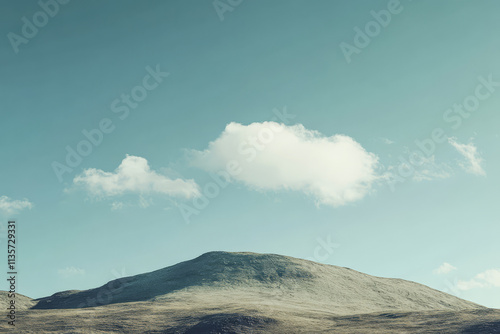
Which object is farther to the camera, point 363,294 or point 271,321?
point 363,294

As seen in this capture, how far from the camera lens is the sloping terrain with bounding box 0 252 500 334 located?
47438 mm

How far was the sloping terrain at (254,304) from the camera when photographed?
156 ft

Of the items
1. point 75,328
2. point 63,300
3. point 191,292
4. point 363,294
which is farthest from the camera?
point 63,300

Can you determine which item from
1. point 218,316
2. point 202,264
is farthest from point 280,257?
point 218,316

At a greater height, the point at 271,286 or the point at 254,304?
the point at 271,286

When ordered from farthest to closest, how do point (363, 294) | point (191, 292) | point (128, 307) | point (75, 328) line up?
point (363, 294) → point (191, 292) → point (128, 307) → point (75, 328)

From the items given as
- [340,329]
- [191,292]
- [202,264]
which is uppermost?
[202,264]

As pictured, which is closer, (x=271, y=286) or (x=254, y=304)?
(x=254, y=304)

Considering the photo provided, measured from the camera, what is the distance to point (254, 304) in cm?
6144

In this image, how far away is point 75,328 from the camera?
4794cm

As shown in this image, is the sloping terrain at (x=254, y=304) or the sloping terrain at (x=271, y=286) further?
the sloping terrain at (x=271, y=286)

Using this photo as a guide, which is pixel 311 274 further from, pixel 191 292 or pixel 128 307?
pixel 128 307

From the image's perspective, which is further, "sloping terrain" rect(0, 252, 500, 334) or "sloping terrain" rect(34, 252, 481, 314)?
"sloping terrain" rect(34, 252, 481, 314)

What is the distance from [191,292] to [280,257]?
3211cm
